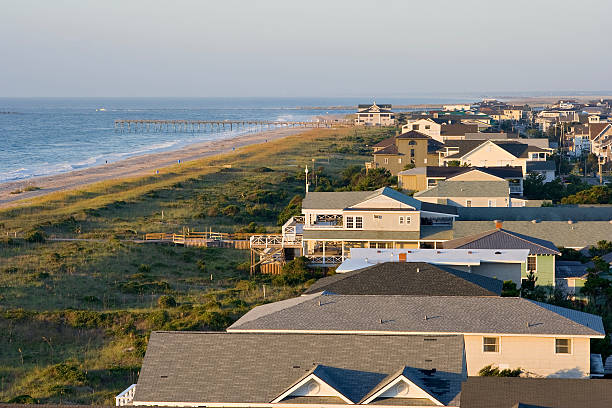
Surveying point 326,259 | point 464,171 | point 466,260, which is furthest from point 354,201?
point 464,171

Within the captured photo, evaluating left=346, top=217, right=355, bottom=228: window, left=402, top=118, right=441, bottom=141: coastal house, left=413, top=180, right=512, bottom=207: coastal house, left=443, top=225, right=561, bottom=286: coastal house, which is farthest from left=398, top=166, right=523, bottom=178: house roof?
left=402, top=118, right=441, bottom=141: coastal house

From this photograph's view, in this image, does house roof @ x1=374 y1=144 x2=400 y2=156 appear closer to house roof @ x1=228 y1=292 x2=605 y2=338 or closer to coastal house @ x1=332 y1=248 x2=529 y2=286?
coastal house @ x1=332 y1=248 x2=529 y2=286

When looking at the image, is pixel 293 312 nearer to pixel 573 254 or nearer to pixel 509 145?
pixel 573 254

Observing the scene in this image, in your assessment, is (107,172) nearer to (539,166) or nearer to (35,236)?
(35,236)

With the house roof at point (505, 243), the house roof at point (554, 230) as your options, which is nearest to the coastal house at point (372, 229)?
the house roof at point (554, 230)

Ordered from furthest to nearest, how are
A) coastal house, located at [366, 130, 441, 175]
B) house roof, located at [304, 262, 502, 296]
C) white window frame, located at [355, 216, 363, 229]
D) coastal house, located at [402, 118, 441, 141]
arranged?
coastal house, located at [402, 118, 441, 141] < coastal house, located at [366, 130, 441, 175] < white window frame, located at [355, 216, 363, 229] < house roof, located at [304, 262, 502, 296]

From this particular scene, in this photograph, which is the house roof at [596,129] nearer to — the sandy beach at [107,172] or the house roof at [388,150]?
the house roof at [388,150]
